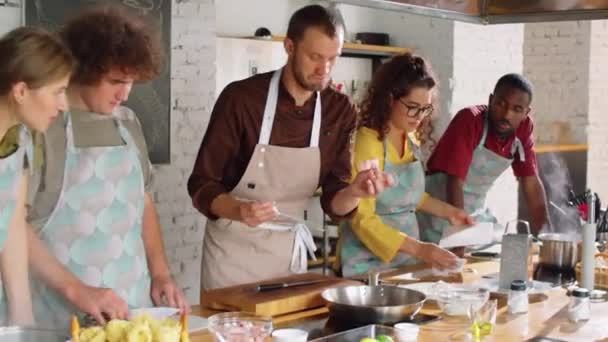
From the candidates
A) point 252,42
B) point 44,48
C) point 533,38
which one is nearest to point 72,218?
point 44,48

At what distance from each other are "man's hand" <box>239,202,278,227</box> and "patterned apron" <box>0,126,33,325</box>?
72cm

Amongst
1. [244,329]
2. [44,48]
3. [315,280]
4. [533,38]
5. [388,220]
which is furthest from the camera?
[533,38]

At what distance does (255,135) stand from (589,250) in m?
1.27

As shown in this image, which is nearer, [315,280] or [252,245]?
[315,280]

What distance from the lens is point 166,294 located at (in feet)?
8.61

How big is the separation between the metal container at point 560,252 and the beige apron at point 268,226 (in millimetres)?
917

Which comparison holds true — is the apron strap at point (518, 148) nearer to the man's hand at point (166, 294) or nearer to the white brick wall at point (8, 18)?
the man's hand at point (166, 294)

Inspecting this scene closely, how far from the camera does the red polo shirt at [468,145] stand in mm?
3979

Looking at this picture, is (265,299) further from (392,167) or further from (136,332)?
(392,167)

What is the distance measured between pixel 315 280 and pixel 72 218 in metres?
0.82

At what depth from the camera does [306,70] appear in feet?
9.87

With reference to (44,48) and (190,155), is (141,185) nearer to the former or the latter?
(44,48)

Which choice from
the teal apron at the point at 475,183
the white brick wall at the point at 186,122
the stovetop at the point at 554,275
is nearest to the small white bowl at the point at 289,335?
the stovetop at the point at 554,275

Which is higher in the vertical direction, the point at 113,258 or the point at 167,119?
the point at 167,119
